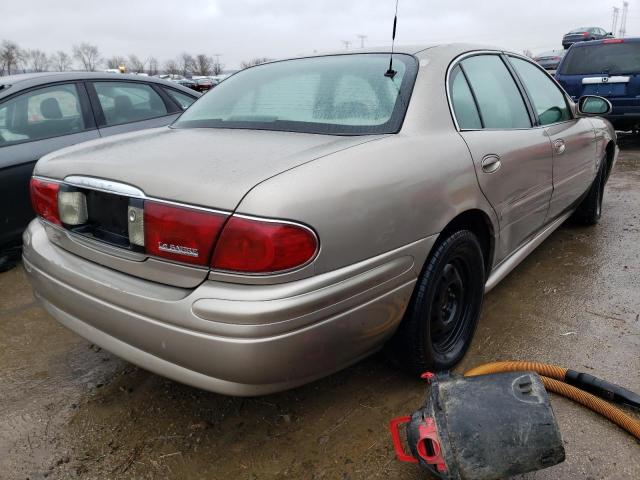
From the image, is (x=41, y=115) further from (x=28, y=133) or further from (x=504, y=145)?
(x=504, y=145)

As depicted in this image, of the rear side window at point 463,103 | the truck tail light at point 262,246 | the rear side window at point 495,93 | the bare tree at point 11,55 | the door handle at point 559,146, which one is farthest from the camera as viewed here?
the bare tree at point 11,55

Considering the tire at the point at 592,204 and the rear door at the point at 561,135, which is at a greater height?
the rear door at the point at 561,135

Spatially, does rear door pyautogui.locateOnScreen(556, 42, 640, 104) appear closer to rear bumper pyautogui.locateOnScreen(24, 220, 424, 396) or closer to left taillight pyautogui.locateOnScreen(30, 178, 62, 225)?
rear bumper pyautogui.locateOnScreen(24, 220, 424, 396)

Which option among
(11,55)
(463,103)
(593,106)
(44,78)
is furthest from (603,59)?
(11,55)

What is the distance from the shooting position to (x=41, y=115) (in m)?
3.81

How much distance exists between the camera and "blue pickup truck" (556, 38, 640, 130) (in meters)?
7.57

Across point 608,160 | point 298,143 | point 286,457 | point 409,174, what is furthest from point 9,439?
point 608,160

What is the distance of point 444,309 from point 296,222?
1.08 meters

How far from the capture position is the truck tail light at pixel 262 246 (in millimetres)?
1497

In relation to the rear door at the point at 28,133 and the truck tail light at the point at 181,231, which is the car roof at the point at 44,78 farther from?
the truck tail light at the point at 181,231

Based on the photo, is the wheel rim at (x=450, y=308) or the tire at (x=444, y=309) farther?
the wheel rim at (x=450, y=308)

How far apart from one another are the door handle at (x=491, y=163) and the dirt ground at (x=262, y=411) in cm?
89

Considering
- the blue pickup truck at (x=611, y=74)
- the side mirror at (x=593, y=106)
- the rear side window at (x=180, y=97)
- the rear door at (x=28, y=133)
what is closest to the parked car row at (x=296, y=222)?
the side mirror at (x=593, y=106)

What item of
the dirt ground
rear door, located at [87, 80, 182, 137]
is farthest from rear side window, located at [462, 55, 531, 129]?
rear door, located at [87, 80, 182, 137]
